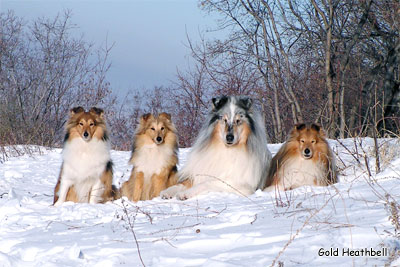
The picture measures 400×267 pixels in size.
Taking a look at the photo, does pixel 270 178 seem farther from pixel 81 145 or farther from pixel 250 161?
pixel 81 145

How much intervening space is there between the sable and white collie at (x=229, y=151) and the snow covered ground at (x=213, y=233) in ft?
2.48

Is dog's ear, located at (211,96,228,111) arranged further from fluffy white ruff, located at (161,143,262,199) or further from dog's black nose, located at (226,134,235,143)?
fluffy white ruff, located at (161,143,262,199)

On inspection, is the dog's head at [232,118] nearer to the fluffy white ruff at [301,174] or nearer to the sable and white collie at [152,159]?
the fluffy white ruff at [301,174]

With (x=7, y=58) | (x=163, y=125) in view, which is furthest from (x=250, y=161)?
(x=7, y=58)

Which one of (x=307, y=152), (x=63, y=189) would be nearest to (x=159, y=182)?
(x=63, y=189)

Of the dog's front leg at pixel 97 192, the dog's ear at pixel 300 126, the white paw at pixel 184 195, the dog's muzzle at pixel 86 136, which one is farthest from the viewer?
the dog's muzzle at pixel 86 136

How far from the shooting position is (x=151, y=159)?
6469mm

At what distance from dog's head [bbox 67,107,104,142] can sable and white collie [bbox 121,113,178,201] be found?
1.99 ft

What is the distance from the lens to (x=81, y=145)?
6406mm

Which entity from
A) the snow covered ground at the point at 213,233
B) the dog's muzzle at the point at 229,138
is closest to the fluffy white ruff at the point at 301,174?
the snow covered ground at the point at 213,233

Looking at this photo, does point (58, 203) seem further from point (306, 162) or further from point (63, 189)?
point (306, 162)

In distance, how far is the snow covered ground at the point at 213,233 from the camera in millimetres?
2631

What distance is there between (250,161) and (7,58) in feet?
58.8

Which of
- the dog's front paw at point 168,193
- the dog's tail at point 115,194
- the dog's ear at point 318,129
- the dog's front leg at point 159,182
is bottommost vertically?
the dog's tail at point 115,194
